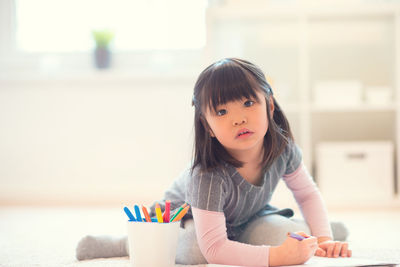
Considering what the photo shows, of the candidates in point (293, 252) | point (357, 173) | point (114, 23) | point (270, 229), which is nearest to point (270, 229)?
point (270, 229)

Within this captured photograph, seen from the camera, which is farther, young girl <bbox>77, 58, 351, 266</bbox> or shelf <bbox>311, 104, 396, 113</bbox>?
shelf <bbox>311, 104, 396, 113</bbox>

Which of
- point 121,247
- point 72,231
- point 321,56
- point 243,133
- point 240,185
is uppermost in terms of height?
point 321,56

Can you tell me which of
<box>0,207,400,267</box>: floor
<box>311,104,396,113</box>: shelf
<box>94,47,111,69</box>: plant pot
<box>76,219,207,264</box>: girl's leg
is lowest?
<box>0,207,400,267</box>: floor

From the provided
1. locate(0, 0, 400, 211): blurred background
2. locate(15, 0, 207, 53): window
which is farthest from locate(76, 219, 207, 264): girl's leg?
locate(15, 0, 207, 53): window

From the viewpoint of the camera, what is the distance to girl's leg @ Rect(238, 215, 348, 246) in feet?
3.59

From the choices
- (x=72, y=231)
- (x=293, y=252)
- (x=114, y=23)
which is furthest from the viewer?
(x=114, y=23)

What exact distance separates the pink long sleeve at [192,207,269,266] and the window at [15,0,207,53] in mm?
1759

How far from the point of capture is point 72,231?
1.60m

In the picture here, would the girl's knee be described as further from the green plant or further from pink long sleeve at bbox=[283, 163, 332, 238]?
the green plant

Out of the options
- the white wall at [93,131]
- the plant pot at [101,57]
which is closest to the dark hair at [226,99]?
the white wall at [93,131]

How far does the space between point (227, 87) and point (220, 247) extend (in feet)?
0.90

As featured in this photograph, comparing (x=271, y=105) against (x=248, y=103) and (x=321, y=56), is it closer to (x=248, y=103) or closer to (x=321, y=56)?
(x=248, y=103)

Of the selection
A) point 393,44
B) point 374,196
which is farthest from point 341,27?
point 374,196

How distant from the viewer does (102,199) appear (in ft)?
7.97
